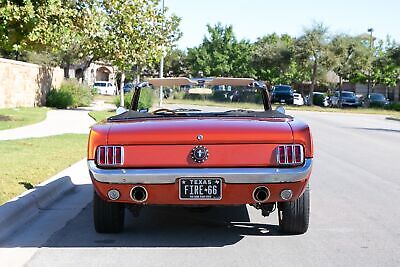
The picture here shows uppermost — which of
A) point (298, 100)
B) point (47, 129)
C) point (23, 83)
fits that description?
point (23, 83)

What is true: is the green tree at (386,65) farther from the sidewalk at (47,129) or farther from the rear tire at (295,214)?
the rear tire at (295,214)

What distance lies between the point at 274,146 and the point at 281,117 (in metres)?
0.92

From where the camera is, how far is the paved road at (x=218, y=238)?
546cm

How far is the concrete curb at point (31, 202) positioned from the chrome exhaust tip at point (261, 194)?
2528mm

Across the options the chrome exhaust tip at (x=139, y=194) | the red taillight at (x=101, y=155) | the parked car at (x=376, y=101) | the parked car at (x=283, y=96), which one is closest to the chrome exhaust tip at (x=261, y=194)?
the chrome exhaust tip at (x=139, y=194)

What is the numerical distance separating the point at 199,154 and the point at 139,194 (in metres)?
0.64

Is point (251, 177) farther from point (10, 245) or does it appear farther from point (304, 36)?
point (304, 36)

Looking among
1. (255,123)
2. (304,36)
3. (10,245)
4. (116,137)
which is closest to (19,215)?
(10,245)

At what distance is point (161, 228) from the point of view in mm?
6668

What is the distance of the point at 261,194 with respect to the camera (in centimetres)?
559

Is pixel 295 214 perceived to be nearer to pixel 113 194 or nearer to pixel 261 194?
pixel 261 194

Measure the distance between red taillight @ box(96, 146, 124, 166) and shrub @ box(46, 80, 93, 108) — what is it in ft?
90.2

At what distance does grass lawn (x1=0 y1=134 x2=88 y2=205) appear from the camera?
8711mm

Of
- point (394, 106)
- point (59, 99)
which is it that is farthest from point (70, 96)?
point (394, 106)
